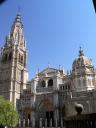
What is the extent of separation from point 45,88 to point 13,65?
8.30 m

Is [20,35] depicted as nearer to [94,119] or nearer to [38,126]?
[38,126]

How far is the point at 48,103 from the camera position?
4462 cm

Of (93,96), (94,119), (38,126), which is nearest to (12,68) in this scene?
(38,126)

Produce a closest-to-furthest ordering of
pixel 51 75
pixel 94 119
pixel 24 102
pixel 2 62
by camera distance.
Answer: pixel 94 119 < pixel 24 102 < pixel 51 75 < pixel 2 62

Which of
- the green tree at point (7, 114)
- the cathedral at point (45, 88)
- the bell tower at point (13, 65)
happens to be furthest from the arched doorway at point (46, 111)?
the green tree at point (7, 114)

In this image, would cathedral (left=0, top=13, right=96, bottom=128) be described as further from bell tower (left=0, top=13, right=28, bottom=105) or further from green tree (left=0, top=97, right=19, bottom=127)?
green tree (left=0, top=97, right=19, bottom=127)

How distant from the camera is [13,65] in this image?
49.7 metres

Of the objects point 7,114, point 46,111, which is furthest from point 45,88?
point 7,114

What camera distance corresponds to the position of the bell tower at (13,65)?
47125 mm

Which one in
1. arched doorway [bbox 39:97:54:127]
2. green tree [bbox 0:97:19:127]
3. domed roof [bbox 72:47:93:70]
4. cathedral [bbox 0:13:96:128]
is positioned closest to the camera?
green tree [bbox 0:97:19:127]

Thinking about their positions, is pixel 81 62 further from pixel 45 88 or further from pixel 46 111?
pixel 46 111

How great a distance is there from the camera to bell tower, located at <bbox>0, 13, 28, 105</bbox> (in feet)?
155

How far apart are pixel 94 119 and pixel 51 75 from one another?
42.2m

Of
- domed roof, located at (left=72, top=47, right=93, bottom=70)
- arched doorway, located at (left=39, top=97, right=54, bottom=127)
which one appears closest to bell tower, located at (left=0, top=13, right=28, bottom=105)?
arched doorway, located at (left=39, top=97, right=54, bottom=127)
